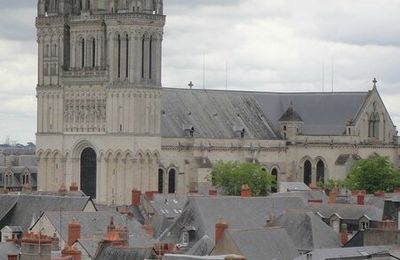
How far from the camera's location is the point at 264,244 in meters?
74.6

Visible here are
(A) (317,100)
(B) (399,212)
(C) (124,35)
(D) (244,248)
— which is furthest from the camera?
(A) (317,100)

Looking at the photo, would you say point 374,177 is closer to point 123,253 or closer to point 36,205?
point 36,205

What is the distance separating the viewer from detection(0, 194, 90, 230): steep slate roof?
100125 millimetres

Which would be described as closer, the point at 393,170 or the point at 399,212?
the point at 399,212

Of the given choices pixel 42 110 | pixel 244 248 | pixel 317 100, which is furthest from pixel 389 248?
pixel 317 100

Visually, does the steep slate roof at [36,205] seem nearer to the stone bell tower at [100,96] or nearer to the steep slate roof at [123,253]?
the steep slate roof at [123,253]

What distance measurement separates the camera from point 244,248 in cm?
7238

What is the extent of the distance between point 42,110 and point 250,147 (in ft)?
69.7

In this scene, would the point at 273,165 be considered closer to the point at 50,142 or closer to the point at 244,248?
the point at 50,142

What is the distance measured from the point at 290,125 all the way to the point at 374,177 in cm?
1746

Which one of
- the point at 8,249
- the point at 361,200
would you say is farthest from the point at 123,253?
the point at 361,200

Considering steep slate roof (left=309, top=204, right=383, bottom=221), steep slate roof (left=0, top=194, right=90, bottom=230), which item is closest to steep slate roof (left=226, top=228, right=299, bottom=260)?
steep slate roof (left=309, top=204, right=383, bottom=221)

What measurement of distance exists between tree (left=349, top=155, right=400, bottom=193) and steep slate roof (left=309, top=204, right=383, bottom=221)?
4403 centimetres

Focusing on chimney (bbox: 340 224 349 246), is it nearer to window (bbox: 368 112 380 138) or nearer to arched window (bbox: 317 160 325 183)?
arched window (bbox: 317 160 325 183)
